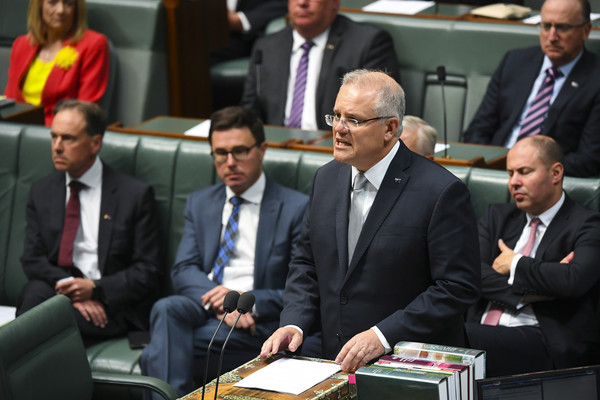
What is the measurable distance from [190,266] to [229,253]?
15 centimetres

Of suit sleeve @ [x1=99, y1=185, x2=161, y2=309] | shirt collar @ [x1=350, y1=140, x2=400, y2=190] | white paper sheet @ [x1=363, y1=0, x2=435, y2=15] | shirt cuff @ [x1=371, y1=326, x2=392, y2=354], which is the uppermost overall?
white paper sheet @ [x1=363, y1=0, x2=435, y2=15]

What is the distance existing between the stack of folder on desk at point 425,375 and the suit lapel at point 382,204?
0.38 meters

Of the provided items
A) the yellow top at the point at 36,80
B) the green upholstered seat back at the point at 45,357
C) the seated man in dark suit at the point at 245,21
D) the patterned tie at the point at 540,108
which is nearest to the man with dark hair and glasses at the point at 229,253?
the green upholstered seat back at the point at 45,357

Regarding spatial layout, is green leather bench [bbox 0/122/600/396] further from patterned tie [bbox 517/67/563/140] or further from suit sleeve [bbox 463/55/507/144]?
suit sleeve [bbox 463/55/507/144]

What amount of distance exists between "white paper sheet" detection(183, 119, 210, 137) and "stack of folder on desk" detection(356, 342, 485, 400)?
2.15 metres

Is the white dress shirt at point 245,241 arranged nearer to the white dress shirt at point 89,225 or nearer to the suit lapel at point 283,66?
the white dress shirt at point 89,225

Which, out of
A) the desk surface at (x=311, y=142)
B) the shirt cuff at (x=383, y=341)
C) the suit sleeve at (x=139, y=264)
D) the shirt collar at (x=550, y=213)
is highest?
the desk surface at (x=311, y=142)

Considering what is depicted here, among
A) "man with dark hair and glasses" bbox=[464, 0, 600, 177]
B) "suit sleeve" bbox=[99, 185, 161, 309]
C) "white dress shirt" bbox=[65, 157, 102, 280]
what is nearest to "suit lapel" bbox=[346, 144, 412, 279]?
"suit sleeve" bbox=[99, 185, 161, 309]

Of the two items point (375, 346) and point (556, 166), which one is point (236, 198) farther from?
point (375, 346)

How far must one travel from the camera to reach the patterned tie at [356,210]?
2.63 meters

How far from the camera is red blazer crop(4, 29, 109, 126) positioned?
500 cm

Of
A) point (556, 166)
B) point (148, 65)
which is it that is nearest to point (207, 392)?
point (556, 166)

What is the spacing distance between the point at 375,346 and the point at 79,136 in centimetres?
197

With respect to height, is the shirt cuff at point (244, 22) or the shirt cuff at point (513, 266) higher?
the shirt cuff at point (244, 22)
